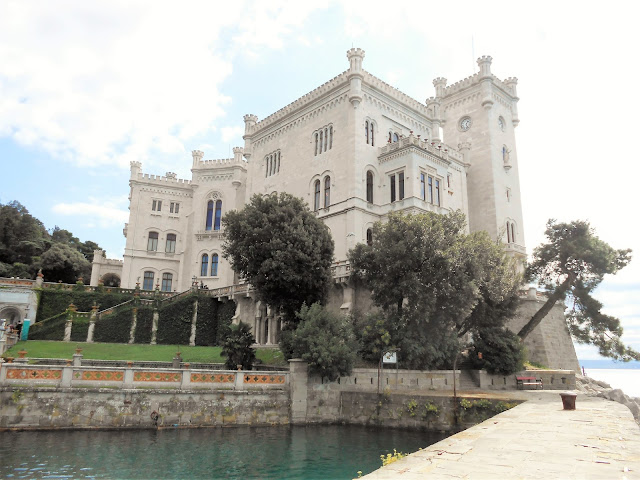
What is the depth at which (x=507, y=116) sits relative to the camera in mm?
45031

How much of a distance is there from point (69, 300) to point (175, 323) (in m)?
8.54

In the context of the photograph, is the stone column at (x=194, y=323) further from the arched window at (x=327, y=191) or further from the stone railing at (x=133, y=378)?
the stone railing at (x=133, y=378)

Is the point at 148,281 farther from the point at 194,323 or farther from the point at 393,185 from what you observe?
the point at 393,185

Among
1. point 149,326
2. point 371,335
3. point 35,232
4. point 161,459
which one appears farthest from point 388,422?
point 35,232

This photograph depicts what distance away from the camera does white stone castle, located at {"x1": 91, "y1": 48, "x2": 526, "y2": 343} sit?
3328 centimetres

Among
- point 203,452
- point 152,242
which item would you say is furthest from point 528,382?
point 152,242

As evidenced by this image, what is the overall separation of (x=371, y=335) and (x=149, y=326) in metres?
19.8

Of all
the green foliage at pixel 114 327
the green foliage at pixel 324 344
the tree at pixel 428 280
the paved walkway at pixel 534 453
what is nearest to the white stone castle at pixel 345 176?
the tree at pixel 428 280

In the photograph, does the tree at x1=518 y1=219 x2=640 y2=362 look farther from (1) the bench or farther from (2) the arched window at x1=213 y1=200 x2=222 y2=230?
(2) the arched window at x1=213 y1=200 x2=222 y2=230

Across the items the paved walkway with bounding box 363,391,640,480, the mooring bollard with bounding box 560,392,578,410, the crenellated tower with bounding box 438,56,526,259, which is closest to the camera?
the paved walkway with bounding box 363,391,640,480

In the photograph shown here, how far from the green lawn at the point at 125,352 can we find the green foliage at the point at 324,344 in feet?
16.1

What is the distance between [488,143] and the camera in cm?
4203

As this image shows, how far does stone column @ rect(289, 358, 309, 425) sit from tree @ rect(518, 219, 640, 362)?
53.2 feet

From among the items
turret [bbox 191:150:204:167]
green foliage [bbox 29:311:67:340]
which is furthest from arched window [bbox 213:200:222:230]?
green foliage [bbox 29:311:67:340]
